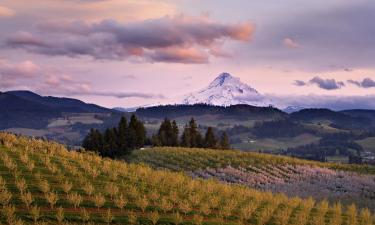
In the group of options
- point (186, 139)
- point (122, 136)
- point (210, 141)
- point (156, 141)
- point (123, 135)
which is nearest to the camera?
point (122, 136)

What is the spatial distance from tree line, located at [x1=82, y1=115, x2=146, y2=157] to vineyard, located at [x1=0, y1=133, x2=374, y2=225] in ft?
176

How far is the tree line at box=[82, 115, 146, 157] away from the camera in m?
91.8

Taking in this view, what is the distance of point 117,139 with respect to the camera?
94750 millimetres

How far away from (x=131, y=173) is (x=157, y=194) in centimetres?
636

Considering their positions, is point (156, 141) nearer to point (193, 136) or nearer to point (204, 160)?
point (193, 136)

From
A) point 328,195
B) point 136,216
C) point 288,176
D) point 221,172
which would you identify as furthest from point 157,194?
point 288,176

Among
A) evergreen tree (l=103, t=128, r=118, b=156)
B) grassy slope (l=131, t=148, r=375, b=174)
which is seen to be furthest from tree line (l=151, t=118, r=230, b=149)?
grassy slope (l=131, t=148, r=375, b=174)

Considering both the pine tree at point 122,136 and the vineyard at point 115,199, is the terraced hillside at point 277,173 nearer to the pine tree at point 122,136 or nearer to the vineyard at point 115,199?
the vineyard at point 115,199

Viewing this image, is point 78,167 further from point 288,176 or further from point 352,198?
point 288,176

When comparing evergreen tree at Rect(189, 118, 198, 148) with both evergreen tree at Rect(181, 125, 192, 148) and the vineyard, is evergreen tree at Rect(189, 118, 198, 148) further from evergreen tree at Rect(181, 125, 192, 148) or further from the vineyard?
the vineyard

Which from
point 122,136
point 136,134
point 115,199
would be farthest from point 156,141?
point 115,199

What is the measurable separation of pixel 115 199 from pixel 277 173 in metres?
35.9

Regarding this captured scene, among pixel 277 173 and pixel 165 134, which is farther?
pixel 165 134

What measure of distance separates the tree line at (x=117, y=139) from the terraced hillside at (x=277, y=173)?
2059cm
